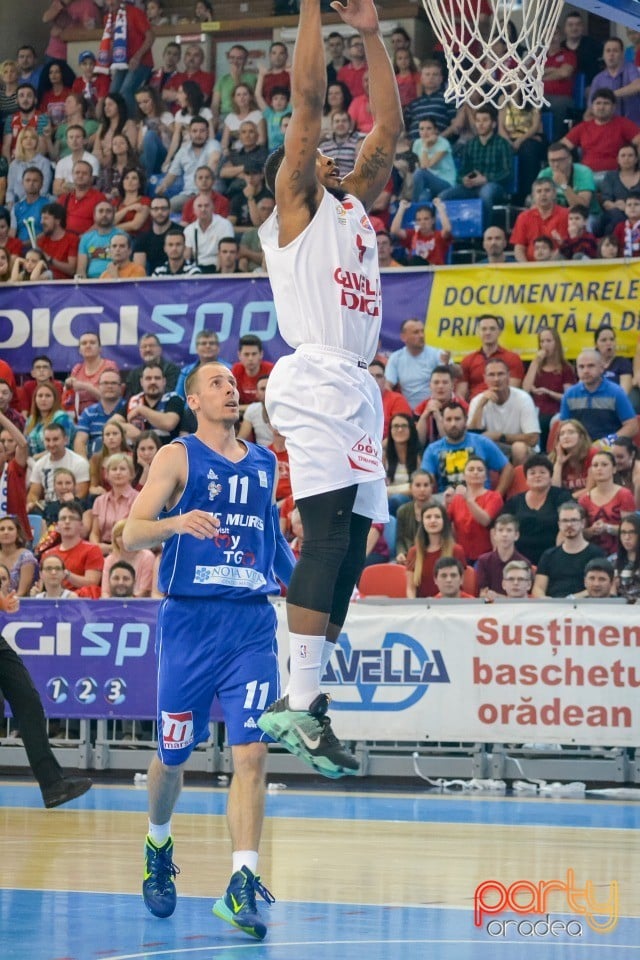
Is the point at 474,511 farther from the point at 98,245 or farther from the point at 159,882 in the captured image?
the point at 98,245

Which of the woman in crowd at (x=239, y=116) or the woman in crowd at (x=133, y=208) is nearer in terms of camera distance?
the woman in crowd at (x=133, y=208)

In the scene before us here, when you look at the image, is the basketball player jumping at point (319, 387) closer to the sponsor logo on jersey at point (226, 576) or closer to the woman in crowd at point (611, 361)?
the sponsor logo on jersey at point (226, 576)

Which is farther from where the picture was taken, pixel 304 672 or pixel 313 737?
pixel 304 672

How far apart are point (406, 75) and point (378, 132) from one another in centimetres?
1358

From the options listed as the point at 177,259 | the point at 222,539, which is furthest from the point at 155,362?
the point at 222,539

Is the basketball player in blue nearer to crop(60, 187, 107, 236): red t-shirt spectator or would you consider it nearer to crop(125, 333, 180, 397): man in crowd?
crop(125, 333, 180, 397): man in crowd

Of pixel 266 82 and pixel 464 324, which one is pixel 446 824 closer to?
pixel 464 324

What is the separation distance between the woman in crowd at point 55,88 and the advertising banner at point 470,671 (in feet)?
35.1

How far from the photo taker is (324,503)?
6176 mm

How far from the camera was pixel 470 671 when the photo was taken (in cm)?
1304

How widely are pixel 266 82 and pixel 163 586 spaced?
560 inches

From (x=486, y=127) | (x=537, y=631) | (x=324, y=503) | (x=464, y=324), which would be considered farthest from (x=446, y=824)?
(x=486, y=127)

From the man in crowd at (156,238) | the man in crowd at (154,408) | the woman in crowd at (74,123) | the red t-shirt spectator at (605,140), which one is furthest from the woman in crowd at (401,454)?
the woman in crowd at (74,123)

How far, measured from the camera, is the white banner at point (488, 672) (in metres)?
12.7
